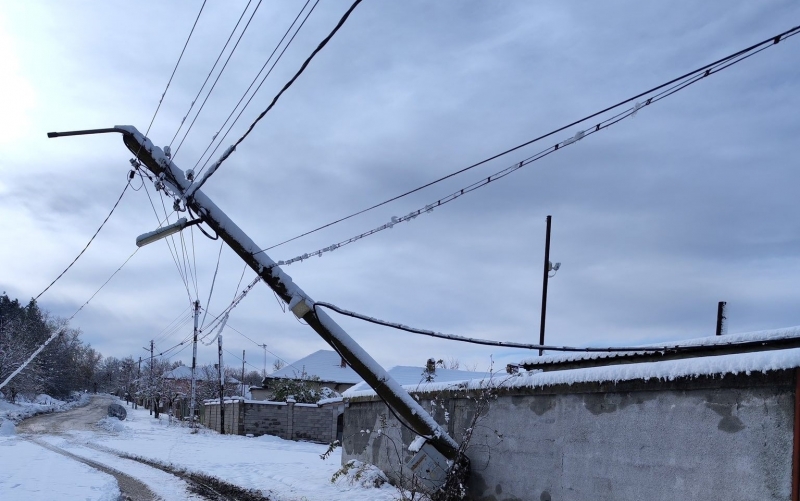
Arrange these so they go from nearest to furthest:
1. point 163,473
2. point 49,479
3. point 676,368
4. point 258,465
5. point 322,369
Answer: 1. point 676,368
2. point 49,479
3. point 163,473
4. point 258,465
5. point 322,369

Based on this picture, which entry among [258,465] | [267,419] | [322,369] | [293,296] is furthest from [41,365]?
[293,296]

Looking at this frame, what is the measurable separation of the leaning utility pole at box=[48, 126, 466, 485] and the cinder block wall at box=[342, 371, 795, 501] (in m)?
0.74

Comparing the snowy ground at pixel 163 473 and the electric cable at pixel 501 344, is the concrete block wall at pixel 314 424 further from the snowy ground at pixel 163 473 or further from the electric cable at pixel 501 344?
the electric cable at pixel 501 344

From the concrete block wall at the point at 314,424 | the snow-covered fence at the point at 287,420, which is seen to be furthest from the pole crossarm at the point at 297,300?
the concrete block wall at the point at 314,424

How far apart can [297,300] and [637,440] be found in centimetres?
556

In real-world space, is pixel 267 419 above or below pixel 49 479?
below

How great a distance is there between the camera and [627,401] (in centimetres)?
751

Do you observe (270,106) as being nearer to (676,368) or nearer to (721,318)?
(676,368)

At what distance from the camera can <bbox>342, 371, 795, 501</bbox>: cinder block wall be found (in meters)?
5.92

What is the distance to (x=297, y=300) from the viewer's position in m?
10.5

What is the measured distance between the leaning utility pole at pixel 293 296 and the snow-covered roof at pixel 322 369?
139 ft

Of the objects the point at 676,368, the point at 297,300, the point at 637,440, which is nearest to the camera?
the point at 676,368

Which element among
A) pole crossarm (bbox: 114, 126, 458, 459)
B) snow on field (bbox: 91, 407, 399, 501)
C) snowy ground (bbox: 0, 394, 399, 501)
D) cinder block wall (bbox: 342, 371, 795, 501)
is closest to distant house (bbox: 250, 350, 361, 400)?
snow on field (bbox: 91, 407, 399, 501)

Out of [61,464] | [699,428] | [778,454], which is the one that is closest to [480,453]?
[699,428]
